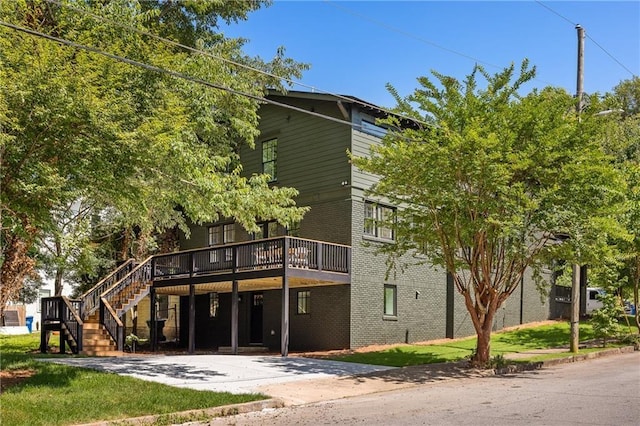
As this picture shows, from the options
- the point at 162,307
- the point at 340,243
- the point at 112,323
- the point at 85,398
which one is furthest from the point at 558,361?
the point at 162,307

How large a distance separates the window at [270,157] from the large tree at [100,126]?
10.1m

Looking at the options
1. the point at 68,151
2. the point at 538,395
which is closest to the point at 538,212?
the point at 538,395

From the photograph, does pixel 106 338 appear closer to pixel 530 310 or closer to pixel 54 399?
pixel 54 399

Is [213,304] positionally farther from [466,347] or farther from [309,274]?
[466,347]

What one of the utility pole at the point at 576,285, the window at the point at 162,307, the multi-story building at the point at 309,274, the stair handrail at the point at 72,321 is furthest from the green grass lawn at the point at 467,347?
the window at the point at 162,307

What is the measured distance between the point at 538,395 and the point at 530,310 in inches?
819

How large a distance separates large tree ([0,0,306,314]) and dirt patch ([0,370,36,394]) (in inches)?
110

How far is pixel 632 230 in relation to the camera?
76.0 feet

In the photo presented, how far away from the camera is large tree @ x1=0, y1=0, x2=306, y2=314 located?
11250 millimetres

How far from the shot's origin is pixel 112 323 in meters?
24.0

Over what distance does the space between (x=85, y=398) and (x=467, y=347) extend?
15.8 meters

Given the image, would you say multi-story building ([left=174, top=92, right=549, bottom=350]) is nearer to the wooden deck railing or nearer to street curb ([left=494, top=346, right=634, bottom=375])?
the wooden deck railing

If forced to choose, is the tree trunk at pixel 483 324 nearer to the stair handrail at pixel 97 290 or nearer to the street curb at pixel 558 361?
the street curb at pixel 558 361

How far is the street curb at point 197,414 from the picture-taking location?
33.1 ft
